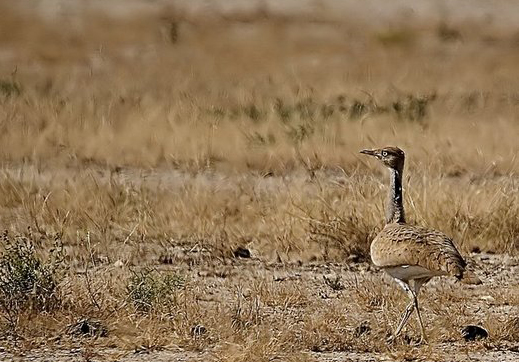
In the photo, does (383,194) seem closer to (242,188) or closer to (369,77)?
(242,188)

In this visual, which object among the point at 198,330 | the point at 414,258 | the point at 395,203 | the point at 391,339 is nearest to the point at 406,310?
the point at 391,339

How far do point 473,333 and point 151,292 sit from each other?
81.1 inches

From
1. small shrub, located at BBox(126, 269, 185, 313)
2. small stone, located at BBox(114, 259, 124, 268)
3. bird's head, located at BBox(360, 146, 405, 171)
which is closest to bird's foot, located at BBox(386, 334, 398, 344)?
bird's head, located at BBox(360, 146, 405, 171)

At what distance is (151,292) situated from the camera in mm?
8672

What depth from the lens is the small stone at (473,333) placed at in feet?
27.2

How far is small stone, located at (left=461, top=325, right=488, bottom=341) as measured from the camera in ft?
27.2

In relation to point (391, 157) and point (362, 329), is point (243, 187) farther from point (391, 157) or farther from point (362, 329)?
point (362, 329)

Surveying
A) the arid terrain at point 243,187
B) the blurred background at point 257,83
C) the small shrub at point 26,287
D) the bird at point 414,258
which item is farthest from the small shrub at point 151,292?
the blurred background at point 257,83

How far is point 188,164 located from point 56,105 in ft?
15.6

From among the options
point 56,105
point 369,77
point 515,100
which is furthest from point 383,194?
point 369,77

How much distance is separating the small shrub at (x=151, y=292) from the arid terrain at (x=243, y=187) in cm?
2

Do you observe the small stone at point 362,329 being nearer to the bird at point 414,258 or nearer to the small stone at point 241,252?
the bird at point 414,258

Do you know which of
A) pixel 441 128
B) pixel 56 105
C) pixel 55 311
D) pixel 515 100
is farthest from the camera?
pixel 515 100

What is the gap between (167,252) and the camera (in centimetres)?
1128
